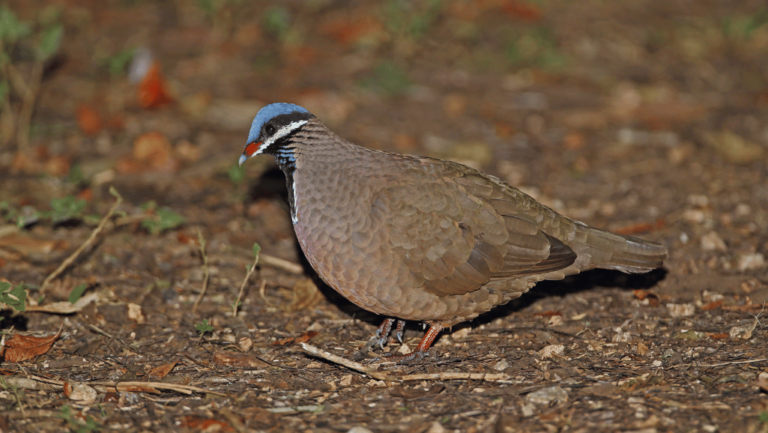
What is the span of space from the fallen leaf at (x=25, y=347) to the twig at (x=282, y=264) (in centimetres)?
163

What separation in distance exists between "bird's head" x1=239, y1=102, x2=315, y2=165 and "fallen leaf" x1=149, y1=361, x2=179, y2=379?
4.77ft

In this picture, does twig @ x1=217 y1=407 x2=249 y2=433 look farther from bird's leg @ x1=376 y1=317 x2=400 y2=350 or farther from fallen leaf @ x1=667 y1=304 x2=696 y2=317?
fallen leaf @ x1=667 y1=304 x2=696 y2=317

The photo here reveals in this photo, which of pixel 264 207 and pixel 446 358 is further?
pixel 264 207

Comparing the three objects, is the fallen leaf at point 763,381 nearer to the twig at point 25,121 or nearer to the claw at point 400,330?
the claw at point 400,330

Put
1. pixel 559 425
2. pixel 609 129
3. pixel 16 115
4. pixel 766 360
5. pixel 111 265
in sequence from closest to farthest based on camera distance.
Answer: pixel 559 425 → pixel 766 360 → pixel 111 265 → pixel 16 115 → pixel 609 129

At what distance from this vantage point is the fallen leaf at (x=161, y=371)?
418cm

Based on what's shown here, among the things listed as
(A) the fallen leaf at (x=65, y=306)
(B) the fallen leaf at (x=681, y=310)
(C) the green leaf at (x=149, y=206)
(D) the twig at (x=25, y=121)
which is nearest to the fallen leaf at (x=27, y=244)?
(C) the green leaf at (x=149, y=206)

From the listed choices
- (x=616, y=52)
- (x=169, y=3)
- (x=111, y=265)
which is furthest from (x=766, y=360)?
(x=169, y=3)

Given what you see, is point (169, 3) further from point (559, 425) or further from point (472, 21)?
point (559, 425)

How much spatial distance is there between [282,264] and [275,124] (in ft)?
4.66

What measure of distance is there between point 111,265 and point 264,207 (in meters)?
1.41

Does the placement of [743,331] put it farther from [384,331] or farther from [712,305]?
[384,331]

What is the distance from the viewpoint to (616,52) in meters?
9.41

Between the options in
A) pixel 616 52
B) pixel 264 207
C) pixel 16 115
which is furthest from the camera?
pixel 616 52
